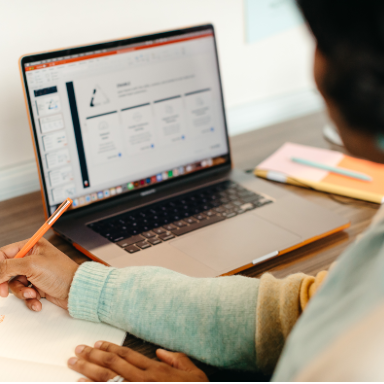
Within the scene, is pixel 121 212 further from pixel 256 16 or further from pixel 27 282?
pixel 256 16

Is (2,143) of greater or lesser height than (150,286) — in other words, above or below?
above

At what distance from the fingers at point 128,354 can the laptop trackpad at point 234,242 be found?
20cm

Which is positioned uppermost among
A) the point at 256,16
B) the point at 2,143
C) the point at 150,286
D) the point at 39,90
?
the point at 256,16

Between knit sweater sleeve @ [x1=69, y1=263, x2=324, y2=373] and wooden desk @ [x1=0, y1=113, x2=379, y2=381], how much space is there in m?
0.03

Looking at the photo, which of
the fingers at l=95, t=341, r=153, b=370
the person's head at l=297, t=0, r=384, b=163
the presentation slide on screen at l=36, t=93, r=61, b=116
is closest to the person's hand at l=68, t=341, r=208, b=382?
the fingers at l=95, t=341, r=153, b=370

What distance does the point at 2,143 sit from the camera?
99 centimetres

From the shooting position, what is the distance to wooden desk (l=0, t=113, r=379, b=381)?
755 millimetres

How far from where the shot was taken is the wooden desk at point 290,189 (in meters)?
0.75

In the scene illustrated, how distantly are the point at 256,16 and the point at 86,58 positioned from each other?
592mm

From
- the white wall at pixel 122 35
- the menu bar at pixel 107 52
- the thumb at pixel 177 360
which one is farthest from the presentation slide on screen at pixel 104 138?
the thumb at pixel 177 360

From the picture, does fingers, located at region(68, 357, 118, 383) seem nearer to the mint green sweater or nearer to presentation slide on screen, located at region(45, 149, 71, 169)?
the mint green sweater

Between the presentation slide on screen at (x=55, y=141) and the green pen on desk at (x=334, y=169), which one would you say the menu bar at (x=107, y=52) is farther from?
the green pen on desk at (x=334, y=169)

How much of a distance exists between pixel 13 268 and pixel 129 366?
0.21 metres

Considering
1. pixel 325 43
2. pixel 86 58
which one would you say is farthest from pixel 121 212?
pixel 325 43
